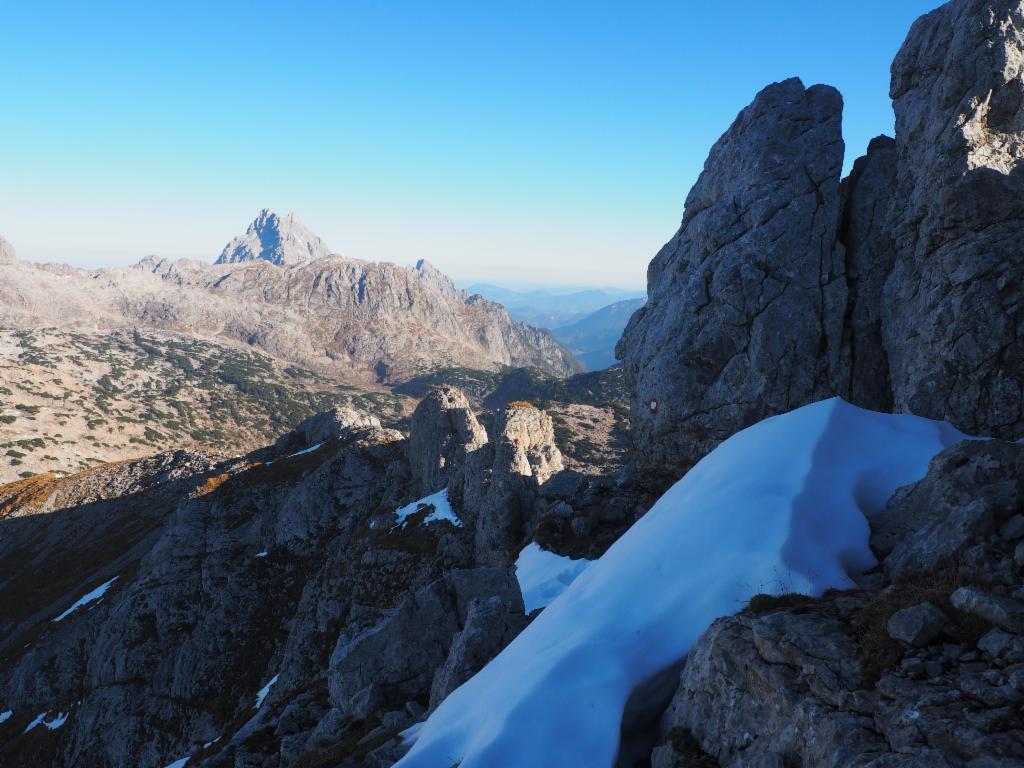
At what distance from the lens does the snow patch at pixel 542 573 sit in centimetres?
2933

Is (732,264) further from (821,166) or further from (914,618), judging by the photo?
(914,618)

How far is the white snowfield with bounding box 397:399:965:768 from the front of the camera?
12586 mm

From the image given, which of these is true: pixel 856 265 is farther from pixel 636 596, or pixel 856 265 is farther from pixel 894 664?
pixel 894 664

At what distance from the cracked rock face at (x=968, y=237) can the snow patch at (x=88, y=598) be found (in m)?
84.3

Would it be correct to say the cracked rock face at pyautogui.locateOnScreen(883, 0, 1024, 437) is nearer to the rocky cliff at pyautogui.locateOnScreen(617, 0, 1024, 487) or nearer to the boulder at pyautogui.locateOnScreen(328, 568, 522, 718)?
the rocky cliff at pyautogui.locateOnScreen(617, 0, 1024, 487)

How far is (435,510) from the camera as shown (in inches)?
2116

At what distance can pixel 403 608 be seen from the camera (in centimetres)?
2783

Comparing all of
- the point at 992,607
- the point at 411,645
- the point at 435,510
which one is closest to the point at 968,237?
the point at 992,607

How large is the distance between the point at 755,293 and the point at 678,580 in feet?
63.8

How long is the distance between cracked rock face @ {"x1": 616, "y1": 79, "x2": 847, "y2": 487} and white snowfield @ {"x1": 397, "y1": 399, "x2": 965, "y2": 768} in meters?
9.22

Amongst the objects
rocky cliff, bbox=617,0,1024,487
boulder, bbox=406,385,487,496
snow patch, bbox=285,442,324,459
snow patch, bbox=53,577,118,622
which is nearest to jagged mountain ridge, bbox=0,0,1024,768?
rocky cliff, bbox=617,0,1024,487

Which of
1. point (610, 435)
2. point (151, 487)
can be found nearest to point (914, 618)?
point (151, 487)

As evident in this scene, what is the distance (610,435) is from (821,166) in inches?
4736

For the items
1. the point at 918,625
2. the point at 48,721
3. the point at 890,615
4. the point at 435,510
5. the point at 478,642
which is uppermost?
the point at 918,625
